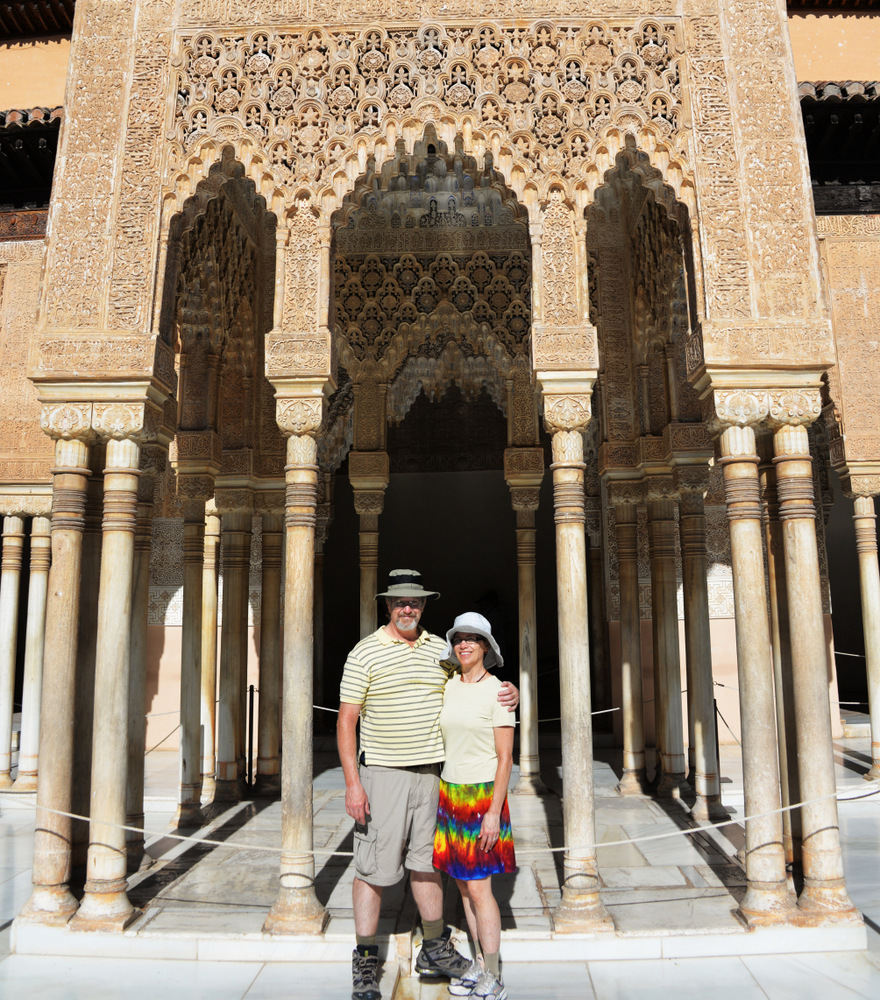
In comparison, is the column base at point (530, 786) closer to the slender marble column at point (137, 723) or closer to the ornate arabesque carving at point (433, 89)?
the slender marble column at point (137, 723)

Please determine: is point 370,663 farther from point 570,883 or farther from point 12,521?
point 12,521

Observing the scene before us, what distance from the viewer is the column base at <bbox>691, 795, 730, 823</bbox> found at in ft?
19.9

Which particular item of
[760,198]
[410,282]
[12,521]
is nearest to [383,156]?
[760,198]

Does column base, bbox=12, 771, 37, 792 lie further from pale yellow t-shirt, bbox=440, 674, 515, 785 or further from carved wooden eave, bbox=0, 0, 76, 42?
carved wooden eave, bbox=0, 0, 76, 42

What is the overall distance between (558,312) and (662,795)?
4.50 meters

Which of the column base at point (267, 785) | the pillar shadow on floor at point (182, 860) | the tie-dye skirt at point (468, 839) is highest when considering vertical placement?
the tie-dye skirt at point (468, 839)

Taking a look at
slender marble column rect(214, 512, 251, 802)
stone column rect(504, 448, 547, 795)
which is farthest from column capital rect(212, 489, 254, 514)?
stone column rect(504, 448, 547, 795)

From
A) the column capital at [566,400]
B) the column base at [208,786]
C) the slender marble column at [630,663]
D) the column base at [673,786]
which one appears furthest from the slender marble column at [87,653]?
the column base at [673,786]

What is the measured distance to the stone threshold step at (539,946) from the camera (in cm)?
379

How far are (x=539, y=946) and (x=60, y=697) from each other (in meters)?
2.81

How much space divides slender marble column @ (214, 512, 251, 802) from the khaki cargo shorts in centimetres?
394

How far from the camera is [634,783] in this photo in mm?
7055

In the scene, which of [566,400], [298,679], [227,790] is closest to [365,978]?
[298,679]

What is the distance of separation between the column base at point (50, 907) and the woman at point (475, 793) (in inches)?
84.0
